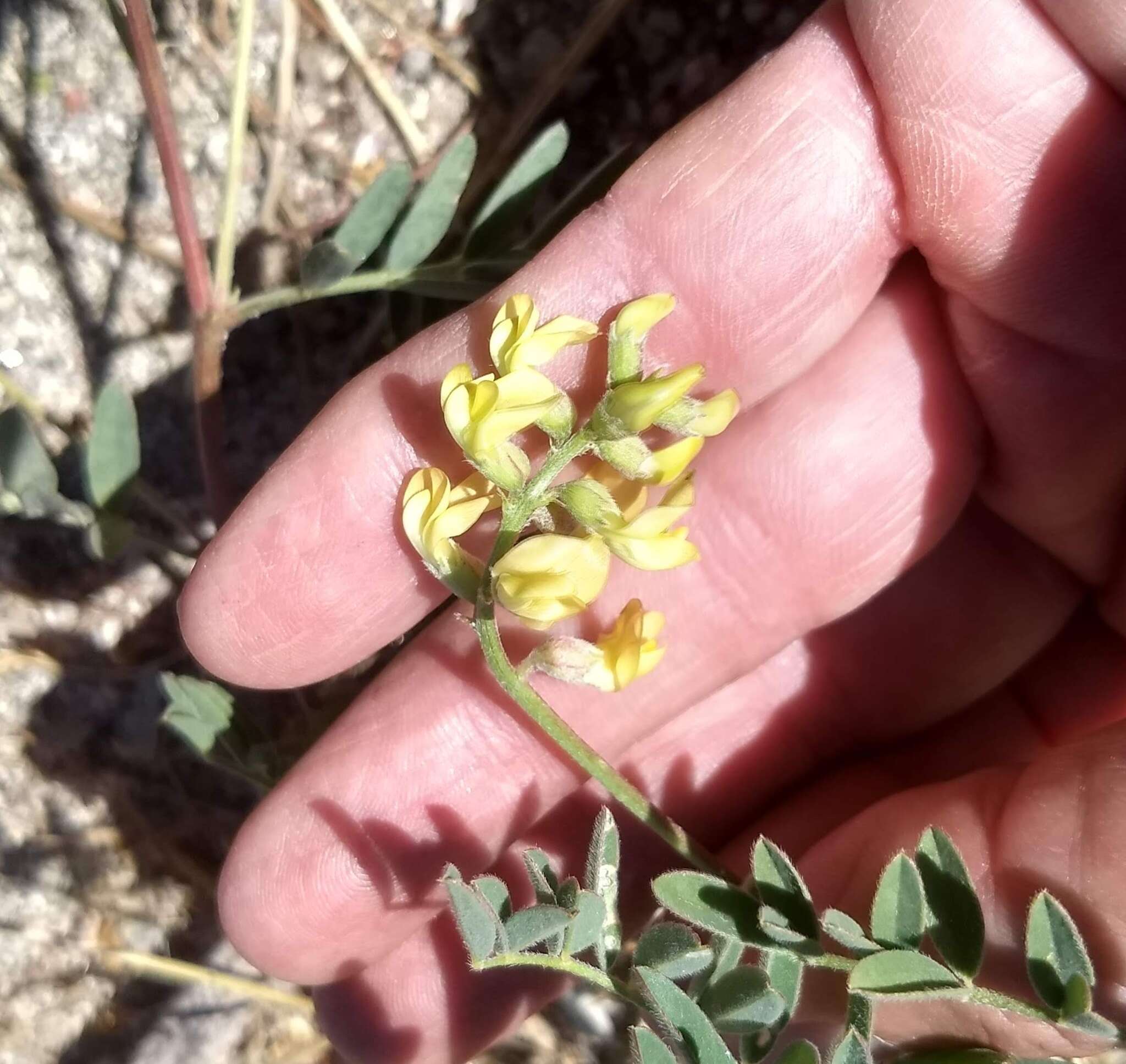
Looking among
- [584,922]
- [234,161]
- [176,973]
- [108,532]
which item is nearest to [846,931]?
[584,922]

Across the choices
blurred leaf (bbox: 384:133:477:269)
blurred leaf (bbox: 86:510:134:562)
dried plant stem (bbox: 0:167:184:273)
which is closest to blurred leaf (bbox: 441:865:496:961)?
blurred leaf (bbox: 86:510:134:562)

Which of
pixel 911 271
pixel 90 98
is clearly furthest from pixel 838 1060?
pixel 90 98

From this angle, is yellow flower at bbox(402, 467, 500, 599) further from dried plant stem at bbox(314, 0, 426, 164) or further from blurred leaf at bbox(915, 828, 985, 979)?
dried plant stem at bbox(314, 0, 426, 164)

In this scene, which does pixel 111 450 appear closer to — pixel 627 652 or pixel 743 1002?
pixel 627 652

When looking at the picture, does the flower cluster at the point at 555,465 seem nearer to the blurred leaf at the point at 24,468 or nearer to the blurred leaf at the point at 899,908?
the blurred leaf at the point at 899,908

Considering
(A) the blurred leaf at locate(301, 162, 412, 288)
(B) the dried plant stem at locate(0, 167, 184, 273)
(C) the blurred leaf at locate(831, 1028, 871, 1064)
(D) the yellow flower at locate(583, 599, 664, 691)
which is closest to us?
(C) the blurred leaf at locate(831, 1028, 871, 1064)

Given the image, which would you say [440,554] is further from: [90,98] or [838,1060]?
[90,98]

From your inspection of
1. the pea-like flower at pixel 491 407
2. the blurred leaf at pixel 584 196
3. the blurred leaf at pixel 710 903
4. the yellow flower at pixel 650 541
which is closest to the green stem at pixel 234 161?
the blurred leaf at pixel 584 196
